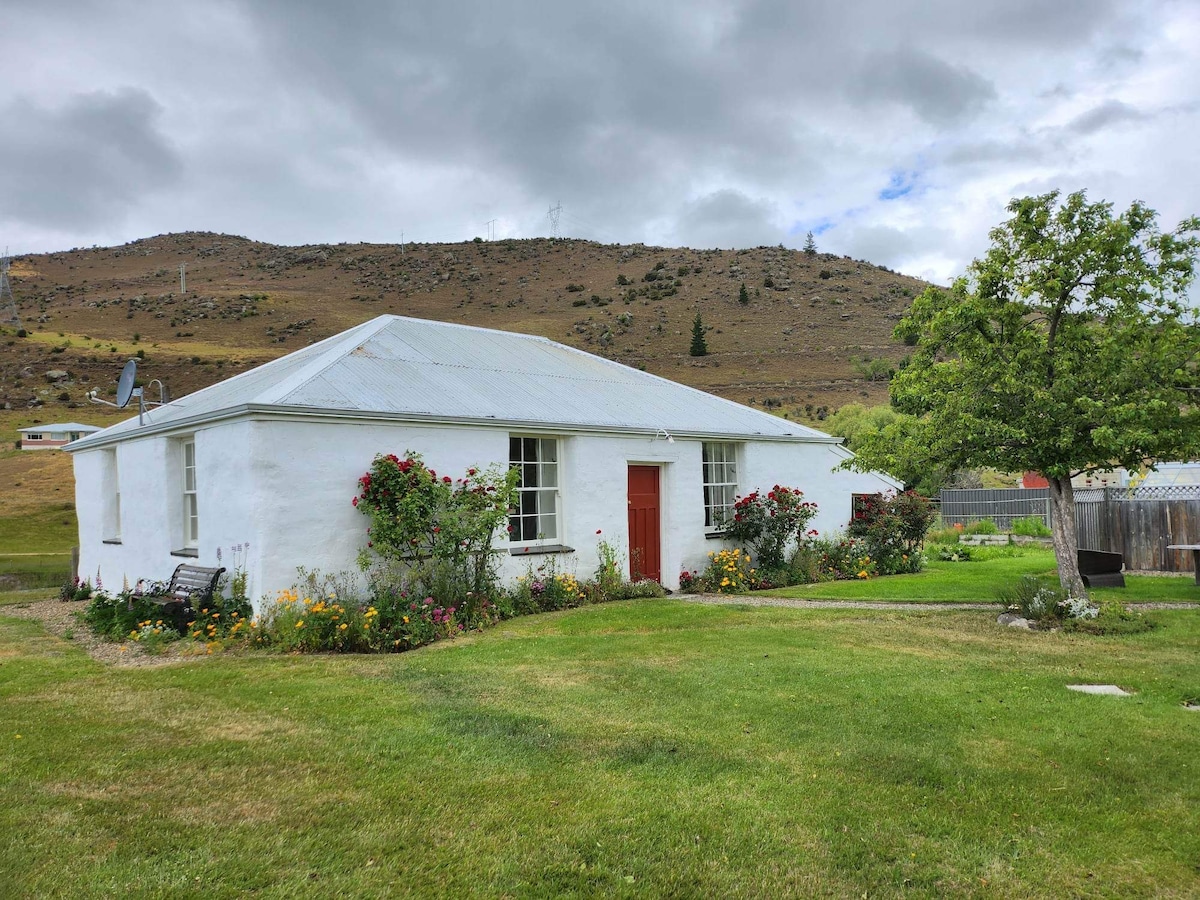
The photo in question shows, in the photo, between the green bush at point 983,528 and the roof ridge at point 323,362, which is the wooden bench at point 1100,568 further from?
the roof ridge at point 323,362

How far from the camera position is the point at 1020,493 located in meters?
25.1

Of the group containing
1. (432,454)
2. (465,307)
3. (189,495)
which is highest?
(465,307)

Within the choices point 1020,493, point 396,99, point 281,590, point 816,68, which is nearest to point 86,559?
point 281,590

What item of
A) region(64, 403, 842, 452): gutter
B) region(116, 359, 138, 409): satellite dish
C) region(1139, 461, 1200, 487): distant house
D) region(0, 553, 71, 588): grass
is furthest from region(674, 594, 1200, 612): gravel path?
region(0, 553, 71, 588): grass

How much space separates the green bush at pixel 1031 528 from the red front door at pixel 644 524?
570 inches

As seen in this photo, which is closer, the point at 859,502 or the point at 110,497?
the point at 110,497

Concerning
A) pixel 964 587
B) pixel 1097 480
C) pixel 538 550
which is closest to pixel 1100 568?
pixel 964 587

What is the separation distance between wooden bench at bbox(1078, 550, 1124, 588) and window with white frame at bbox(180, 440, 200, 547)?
48.1 feet

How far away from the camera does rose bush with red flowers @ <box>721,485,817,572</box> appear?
47.5ft

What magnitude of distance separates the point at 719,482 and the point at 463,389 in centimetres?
555

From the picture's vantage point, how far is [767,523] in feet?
47.8

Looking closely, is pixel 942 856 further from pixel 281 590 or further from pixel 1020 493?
pixel 1020 493

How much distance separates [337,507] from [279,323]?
48.8 metres

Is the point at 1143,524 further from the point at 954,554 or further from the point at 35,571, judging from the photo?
the point at 35,571
